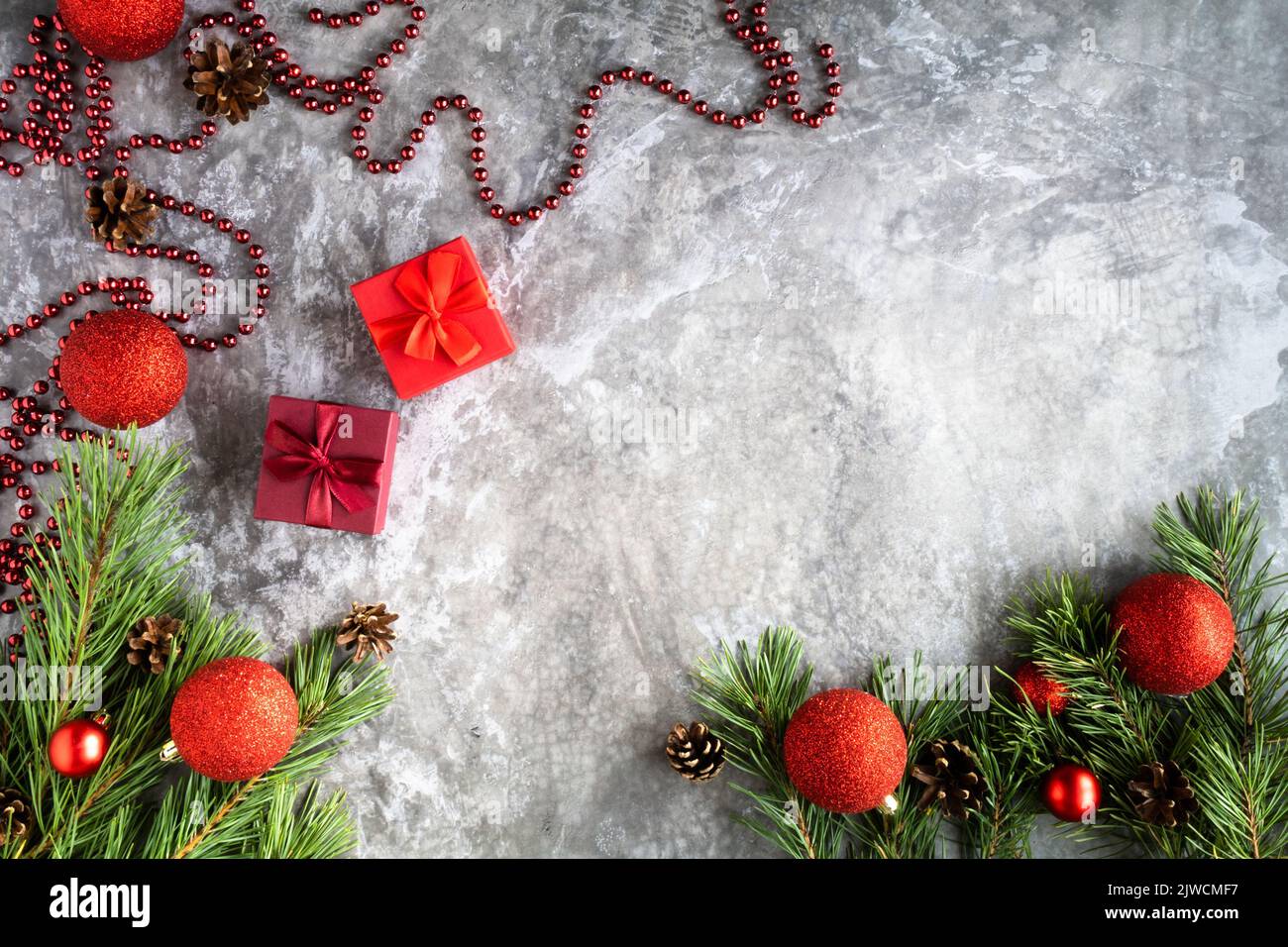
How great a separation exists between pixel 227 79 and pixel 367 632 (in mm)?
901

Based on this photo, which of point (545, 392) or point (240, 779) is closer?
point (240, 779)

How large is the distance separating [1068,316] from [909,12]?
583mm

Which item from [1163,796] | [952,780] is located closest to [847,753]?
[952,780]

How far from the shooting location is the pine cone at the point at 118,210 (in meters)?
1.32

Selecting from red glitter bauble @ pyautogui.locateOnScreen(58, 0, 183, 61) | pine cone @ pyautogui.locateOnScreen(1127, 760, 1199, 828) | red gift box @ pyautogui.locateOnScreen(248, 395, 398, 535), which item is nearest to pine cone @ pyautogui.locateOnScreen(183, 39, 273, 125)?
red glitter bauble @ pyautogui.locateOnScreen(58, 0, 183, 61)

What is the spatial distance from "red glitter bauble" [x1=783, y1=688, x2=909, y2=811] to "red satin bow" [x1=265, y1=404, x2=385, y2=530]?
0.78m

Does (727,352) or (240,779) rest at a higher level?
(727,352)

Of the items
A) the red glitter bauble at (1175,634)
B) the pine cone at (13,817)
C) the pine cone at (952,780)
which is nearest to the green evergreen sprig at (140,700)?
the pine cone at (13,817)

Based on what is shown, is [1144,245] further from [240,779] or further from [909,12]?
[240,779]

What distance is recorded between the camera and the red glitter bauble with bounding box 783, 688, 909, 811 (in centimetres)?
124

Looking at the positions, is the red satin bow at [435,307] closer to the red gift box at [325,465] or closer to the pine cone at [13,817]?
→ the red gift box at [325,465]

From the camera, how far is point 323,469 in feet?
4.43

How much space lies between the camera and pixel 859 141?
1453 millimetres
